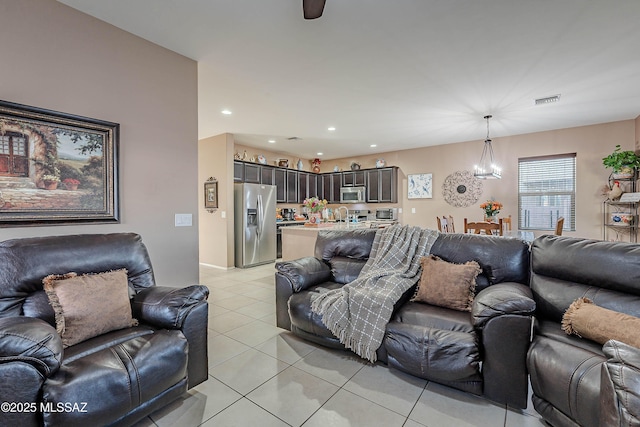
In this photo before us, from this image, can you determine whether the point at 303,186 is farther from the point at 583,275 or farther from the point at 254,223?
the point at 583,275

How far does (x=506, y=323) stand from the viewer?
63.8 inches

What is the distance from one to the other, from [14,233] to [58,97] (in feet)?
3.39

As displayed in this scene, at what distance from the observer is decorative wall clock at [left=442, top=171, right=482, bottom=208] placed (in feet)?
20.1

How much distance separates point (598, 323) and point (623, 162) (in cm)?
451

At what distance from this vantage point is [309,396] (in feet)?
5.93

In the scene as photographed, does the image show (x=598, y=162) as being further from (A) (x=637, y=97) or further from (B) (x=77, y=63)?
(B) (x=77, y=63)

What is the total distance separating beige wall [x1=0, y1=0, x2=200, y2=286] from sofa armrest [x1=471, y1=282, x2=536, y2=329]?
2.61 metres

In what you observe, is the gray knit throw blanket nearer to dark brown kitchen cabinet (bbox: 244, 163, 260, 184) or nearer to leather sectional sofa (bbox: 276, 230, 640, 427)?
leather sectional sofa (bbox: 276, 230, 640, 427)

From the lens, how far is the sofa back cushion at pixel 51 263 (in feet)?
5.24

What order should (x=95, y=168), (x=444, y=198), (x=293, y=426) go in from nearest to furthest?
(x=293, y=426) < (x=95, y=168) < (x=444, y=198)

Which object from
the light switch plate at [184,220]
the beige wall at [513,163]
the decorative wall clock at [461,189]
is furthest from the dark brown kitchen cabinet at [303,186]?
the light switch plate at [184,220]

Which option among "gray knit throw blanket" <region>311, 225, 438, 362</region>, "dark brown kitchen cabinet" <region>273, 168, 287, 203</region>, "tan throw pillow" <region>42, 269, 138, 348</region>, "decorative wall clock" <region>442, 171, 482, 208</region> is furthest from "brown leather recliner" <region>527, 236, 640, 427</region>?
"dark brown kitchen cabinet" <region>273, 168, 287, 203</region>

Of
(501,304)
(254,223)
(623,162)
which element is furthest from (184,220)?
(623,162)

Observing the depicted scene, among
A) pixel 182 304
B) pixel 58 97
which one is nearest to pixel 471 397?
pixel 182 304
